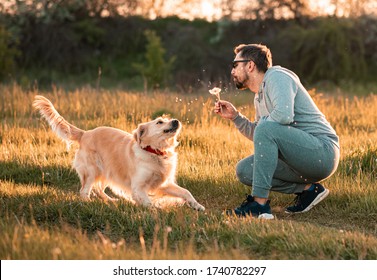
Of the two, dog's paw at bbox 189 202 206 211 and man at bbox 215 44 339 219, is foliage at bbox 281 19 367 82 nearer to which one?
man at bbox 215 44 339 219

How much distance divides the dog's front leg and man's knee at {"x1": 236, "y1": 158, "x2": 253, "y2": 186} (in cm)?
44

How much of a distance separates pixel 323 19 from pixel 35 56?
11.9 m

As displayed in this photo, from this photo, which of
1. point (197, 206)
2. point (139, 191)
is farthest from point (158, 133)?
point (197, 206)

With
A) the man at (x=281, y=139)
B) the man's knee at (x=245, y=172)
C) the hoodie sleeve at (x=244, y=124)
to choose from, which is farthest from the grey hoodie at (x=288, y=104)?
the man's knee at (x=245, y=172)

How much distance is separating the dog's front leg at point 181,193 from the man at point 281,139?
0.47 meters

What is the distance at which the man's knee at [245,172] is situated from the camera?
17.1 ft

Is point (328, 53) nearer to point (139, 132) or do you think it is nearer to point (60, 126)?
point (60, 126)

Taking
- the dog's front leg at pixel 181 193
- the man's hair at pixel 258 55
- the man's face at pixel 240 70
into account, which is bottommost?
the dog's front leg at pixel 181 193

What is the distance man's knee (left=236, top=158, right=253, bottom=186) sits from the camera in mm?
5212

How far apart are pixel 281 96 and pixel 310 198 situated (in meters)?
1.04

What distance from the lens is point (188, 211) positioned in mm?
4727

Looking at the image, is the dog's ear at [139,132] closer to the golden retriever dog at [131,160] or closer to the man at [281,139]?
the golden retriever dog at [131,160]
